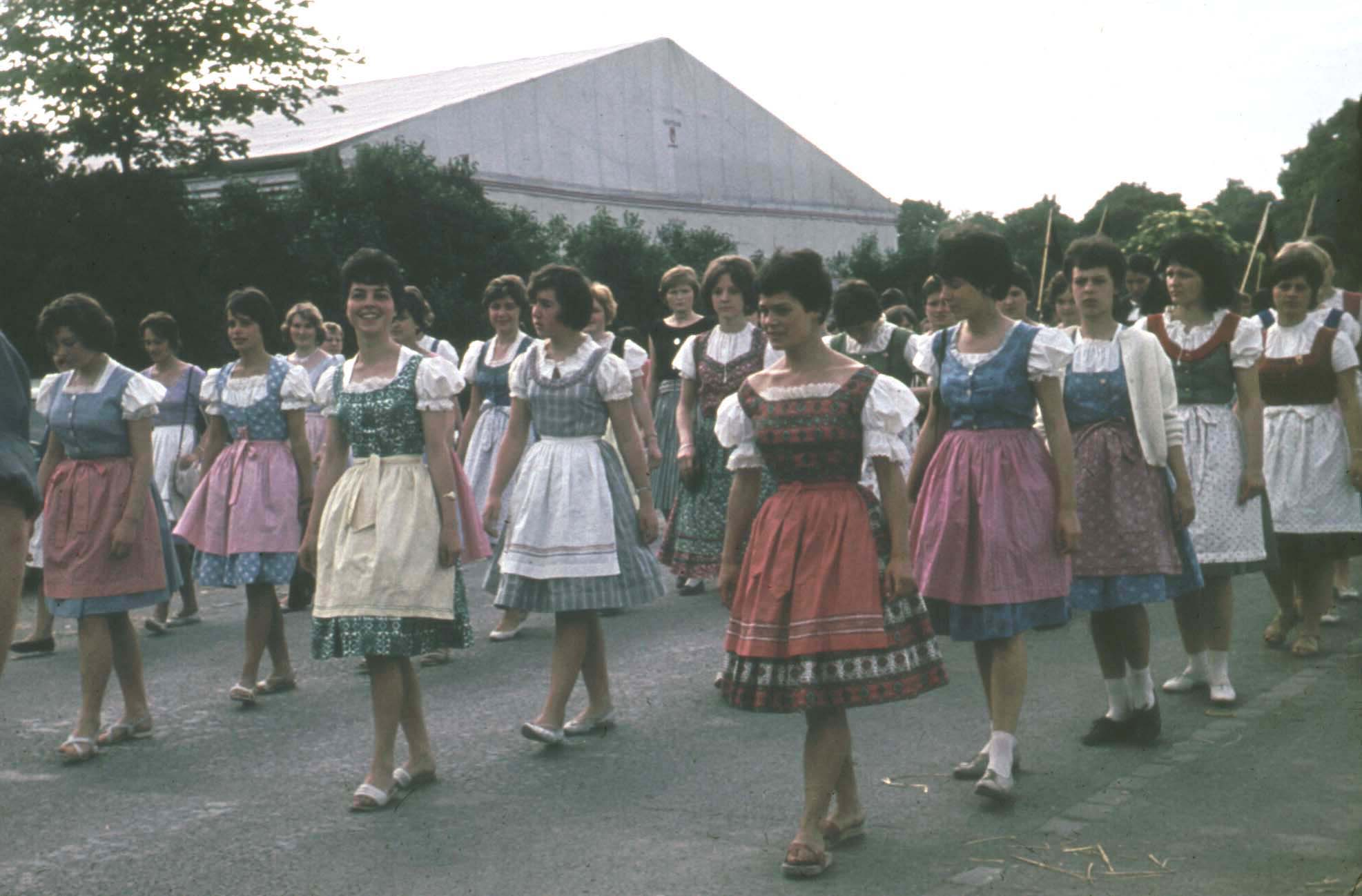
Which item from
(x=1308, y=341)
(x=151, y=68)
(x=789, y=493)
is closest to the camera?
(x=789, y=493)

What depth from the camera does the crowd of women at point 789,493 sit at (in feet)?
17.3

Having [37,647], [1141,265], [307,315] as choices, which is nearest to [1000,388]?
[1141,265]

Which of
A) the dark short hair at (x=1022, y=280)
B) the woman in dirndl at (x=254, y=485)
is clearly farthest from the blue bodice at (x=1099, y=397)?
the woman in dirndl at (x=254, y=485)

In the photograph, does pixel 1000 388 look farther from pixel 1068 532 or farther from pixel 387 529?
pixel 387 529

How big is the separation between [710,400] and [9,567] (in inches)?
225

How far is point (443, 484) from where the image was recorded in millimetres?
6312

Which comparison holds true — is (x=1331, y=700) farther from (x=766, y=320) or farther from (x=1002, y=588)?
(x=766, y=320)

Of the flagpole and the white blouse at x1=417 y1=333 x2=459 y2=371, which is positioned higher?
the flagpole

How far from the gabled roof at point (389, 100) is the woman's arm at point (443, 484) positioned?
3321 cm

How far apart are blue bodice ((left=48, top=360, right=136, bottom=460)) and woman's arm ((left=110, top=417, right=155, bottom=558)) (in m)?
0.09

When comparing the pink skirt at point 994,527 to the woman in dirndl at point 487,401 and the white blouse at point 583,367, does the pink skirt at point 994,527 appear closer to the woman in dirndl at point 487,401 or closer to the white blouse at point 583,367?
the white blouse at point 583,367

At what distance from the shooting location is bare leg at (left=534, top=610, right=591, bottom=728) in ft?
22.8

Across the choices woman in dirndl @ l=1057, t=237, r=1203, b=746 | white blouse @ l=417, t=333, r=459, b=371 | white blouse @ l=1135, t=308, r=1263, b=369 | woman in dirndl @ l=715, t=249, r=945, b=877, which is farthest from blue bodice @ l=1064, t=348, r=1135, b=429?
white blouse @ l=417, t=333, r=459, b=371

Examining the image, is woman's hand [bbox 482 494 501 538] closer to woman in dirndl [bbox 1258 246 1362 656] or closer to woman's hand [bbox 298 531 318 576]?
woman's hand [bbox 298 531 318 576]
